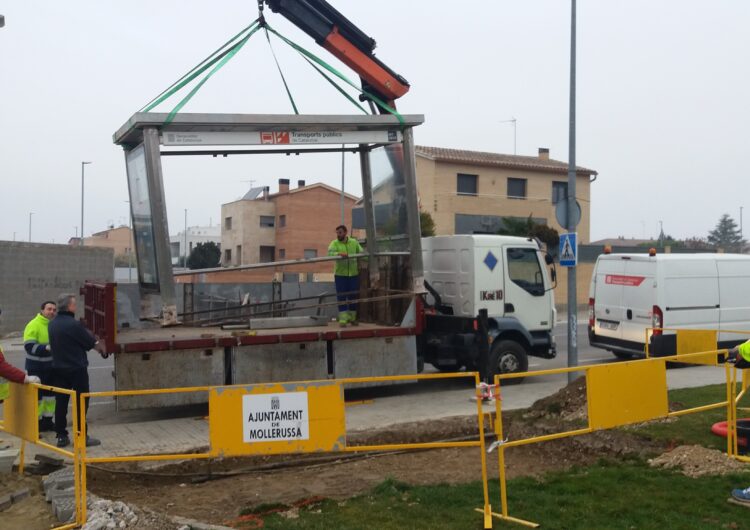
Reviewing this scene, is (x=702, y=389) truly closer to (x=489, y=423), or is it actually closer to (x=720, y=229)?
(x=489, y=423)

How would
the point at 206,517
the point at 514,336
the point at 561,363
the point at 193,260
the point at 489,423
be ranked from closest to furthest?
the point at 206,517
the point at 489,423
the point at 514,336
the point at 561,363
the point at 193,260

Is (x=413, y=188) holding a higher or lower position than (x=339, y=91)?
lower

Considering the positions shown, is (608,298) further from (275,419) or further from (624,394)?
(275,419)

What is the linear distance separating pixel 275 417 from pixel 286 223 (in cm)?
4896

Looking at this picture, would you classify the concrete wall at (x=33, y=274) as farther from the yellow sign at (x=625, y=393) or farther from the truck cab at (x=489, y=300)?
the yellow sign at (x=625, y=393)

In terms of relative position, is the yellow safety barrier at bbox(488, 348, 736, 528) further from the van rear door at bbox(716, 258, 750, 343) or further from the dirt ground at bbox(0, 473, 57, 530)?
the van rear door at bbox(716, 258, 750, 343)

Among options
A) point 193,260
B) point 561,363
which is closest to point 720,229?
point 193,260

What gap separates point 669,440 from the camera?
7902 mm

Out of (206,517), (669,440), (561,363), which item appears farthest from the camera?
(561,363)

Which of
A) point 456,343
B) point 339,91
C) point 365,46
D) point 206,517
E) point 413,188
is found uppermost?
point 365,46

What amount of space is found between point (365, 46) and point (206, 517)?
8620 mm

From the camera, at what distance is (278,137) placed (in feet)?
35.4

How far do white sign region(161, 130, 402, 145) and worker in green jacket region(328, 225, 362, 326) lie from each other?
1.80 m

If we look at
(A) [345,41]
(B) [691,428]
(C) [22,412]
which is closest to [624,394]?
(B) [691,428]
